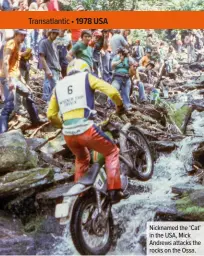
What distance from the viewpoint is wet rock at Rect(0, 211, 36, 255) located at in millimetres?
2504

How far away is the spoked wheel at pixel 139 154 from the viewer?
8.81ft

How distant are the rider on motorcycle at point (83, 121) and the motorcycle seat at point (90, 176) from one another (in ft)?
0.29

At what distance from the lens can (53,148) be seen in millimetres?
2773

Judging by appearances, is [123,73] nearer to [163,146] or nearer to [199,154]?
[163,146]

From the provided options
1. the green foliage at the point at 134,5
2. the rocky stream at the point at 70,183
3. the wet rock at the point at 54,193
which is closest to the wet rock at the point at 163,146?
the rocky stream at the point at 70,183

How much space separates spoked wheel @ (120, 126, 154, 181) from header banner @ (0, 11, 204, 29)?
729 millimetres

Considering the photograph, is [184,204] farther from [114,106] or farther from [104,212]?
[114,106]

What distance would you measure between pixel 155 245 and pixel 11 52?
1560 millimetres

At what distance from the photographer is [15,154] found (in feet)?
8.76

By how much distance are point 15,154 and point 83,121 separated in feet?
1.72

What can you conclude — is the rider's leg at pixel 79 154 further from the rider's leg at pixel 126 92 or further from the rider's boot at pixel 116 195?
the rider's leg at pixel 126 92

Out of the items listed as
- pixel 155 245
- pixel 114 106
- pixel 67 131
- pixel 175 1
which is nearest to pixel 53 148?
pixel 67 131

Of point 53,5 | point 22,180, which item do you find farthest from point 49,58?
point 22,180

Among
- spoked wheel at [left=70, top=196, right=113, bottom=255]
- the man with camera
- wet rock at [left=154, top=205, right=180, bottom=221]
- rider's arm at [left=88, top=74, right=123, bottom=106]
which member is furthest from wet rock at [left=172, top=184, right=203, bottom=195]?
rider's arm at [left=88, top=74, right=123, bottom=106]
